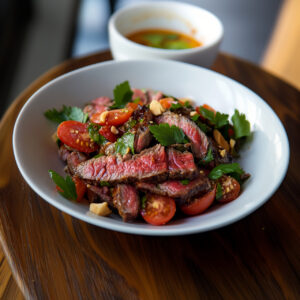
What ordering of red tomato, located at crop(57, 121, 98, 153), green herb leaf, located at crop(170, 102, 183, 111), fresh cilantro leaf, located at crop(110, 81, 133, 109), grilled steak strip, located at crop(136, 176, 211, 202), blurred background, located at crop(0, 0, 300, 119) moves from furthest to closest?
blurred background, located at crop(0, 0, 300, 119)
fresh cilantro leaf, located at crop(110, 81, 133, 109)
green herb leaf, located at crop(170, 102, 183, 111)
red tomato, located at crop(57, 121, 98, 153)
grilled steak strip, located at crop(136, 176, 211, 202)

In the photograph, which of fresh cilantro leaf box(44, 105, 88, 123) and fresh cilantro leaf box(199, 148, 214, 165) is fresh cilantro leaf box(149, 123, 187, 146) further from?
fresh cilantro leaf box(44, 105, 88, 123)

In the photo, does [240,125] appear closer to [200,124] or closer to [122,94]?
[200,124]

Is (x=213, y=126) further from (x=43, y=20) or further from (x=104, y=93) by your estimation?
(x=43, y=20)

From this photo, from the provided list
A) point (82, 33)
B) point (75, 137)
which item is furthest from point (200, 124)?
point (82, 33)

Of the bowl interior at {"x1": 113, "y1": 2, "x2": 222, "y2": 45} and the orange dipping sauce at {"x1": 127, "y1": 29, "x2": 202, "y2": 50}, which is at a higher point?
the bowl interior at {"x1": 113, "y1": 2, "x2": 222, "y2": 45}

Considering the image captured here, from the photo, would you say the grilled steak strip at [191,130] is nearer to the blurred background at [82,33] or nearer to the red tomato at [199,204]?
the red tomato at [199,204]

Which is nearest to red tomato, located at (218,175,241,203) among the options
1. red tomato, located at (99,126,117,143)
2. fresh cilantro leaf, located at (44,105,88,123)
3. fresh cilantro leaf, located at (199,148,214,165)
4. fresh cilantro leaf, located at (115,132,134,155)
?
fresh cilantro leaf, located at (199,148,214,165)

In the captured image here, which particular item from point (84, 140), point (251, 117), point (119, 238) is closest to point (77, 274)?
point (119, 238)
